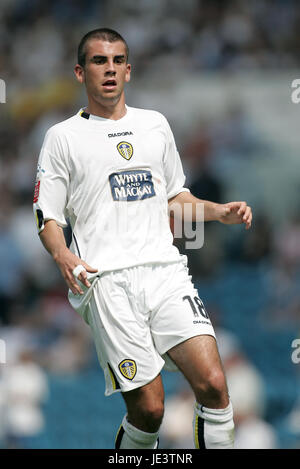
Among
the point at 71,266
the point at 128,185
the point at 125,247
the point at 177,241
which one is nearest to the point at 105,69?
the point at 128,185

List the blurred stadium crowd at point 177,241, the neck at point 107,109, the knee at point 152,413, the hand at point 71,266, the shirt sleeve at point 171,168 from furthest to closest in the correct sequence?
the blurred stadium crowd at point 177,241 → the shirt sleeve at point 171,168 → the neck at point 107,109 → the knee at point 152,413 → the hand at point 71,266

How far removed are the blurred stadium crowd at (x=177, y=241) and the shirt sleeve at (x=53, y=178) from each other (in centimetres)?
411

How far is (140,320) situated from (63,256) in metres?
0.57

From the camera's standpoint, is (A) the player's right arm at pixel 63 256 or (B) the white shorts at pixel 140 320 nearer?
(A) the player's right arm at pixel 63 256

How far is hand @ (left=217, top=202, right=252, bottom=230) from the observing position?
4836mm

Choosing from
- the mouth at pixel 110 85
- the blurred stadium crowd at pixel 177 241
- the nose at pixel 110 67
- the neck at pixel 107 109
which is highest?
the nose at pixel 110 67

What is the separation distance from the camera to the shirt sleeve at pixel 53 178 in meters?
4.91

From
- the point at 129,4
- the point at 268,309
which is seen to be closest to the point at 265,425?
the point at 268,309

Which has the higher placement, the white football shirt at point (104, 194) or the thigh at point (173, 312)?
the white football shirt at point (104, 194)

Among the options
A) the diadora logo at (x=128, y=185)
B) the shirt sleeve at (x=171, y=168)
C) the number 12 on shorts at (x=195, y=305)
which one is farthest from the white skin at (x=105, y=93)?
the number 12 on shorts at (x=195, y=305)

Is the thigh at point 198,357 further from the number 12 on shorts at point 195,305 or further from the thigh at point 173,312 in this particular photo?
the number 12 on shorts at point 195,305

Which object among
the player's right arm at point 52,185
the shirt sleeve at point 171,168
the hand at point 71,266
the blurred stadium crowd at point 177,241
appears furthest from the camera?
the blurred stadium crowd at point 177,241
